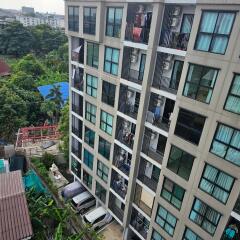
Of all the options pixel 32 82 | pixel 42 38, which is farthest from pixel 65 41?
pixel 32 82

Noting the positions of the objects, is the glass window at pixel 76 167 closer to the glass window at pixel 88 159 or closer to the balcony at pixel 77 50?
the glass window at pixel 88 159

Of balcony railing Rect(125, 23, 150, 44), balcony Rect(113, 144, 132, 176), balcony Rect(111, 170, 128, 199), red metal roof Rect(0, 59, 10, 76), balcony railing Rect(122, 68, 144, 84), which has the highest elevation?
balcony railing Rect(125, 23, 150, 44)

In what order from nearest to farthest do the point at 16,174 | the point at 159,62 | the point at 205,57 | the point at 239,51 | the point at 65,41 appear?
the point at 239,51 → the point at 205,57 → the point at 159,62 → the point at 16,174 → the point at 65,41

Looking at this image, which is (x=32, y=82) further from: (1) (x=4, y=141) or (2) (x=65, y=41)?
(2) (x=65, y=41)

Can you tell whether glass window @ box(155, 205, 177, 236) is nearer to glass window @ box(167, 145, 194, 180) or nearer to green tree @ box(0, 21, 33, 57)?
glass window @ box(167, 145, 194, 180)

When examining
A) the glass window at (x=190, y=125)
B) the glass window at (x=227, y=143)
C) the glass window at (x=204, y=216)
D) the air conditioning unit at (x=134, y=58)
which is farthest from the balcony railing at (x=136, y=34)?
the glass window at (x=204, y=216)

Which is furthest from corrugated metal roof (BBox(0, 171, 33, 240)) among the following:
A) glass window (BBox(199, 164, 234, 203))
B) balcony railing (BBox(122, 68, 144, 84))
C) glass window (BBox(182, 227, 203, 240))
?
glass window (BBox(199, 164, 234, 203))
